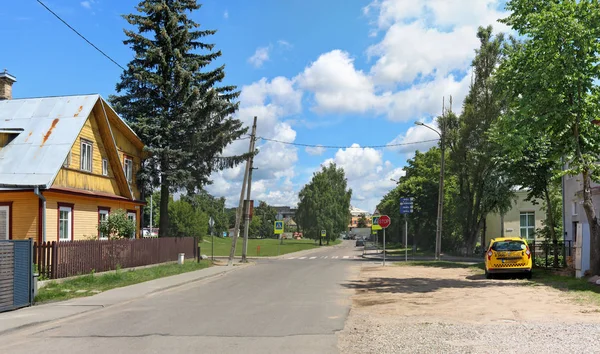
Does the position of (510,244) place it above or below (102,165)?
below

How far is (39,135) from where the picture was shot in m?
21.9

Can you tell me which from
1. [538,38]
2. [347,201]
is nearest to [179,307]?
[538,38]

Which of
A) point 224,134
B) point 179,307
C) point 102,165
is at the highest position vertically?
point 224,134

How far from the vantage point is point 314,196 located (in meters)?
81.4

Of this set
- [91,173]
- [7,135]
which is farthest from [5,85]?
[91,173]

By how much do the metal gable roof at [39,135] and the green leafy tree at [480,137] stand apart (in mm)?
24813

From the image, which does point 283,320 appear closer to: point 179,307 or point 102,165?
point 179,307

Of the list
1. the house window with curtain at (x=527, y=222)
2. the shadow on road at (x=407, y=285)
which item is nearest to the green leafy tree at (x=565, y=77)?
the shadow on road at (x=407, y=285)

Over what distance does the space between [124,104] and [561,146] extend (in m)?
23.1

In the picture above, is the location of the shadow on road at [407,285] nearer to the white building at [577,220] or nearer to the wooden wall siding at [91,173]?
the white building at [577,220]

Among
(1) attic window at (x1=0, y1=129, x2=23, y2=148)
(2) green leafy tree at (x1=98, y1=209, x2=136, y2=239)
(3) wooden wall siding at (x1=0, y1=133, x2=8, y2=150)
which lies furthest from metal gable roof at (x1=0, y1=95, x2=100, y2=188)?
(2) green leafy tree at (x1=98, y1=209, x2=136, y2=239)

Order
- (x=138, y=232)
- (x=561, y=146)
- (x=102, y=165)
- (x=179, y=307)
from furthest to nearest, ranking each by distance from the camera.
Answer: (x=138, y=232)
(x=102, y=165)
(x=561, y=146)
(x=179, y=307)

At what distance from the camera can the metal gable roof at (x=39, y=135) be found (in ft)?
65.2

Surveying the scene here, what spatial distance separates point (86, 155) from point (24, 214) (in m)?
4.69
